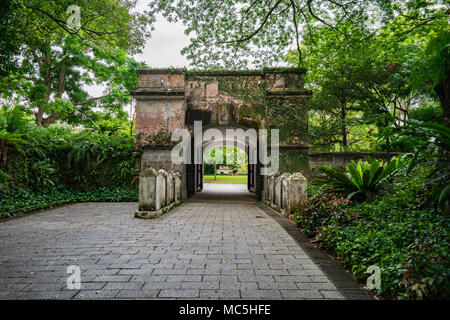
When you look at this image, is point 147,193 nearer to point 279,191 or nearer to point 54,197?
point 279,191

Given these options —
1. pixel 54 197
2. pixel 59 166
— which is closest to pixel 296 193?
pixel 54 197

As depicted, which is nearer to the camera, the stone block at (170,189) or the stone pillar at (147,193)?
the stone pillar at (147,193)

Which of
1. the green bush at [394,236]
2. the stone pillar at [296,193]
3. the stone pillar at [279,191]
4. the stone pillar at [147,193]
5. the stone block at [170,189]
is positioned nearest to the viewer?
the green bush at [394,236]

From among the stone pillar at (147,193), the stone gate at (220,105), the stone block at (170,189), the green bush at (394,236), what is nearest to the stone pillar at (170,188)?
the stone block at (170,189)

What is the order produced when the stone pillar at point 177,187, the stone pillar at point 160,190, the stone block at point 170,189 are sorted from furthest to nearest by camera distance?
the stone pillar at point 177,187
the stone block at point 170,189
the stone pillar at point 160,190

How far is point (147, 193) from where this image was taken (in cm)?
579

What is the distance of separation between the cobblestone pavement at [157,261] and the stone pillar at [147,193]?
730 mm

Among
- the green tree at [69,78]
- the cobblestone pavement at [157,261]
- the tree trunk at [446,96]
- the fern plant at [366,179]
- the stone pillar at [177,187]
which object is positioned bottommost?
the cobblestone pavement at [157,261]

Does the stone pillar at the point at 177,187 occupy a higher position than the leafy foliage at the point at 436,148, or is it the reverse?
the leafy foliage at the point at 436,148

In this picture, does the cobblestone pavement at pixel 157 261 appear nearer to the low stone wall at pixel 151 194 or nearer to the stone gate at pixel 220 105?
the low stone wall at pixel 151 194

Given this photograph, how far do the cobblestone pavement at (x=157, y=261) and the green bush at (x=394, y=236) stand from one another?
1.49ft

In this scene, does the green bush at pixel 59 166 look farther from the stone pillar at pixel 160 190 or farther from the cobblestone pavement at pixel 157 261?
the cobblestone pavement at pixel 157 261

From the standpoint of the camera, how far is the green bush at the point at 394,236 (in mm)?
1926

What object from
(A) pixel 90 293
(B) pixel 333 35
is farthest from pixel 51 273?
(B) pixel 333 35
